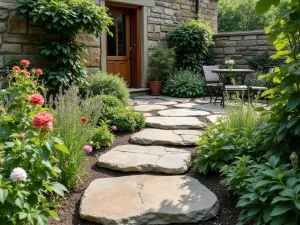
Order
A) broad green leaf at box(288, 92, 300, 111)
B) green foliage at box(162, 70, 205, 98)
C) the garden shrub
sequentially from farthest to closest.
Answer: green foliage at box(162, 70, 205, 98) < broad green leaf at box(288, 92, 300, 111) < the garden shrub

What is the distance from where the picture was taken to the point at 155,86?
25.0 ft

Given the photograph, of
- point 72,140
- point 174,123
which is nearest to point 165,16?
point 174,123

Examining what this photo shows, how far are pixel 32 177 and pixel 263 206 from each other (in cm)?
128

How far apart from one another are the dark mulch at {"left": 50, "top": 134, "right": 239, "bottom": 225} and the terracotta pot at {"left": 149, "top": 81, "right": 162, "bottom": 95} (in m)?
4.59

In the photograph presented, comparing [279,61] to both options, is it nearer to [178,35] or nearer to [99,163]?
[178,35]

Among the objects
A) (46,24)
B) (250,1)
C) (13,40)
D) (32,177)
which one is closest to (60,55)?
(46,24)

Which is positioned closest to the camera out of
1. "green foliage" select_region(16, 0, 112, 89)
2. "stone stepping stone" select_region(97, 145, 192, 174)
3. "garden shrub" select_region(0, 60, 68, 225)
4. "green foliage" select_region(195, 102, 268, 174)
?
"garden shrub" select_region(0, 60, 68, 225)

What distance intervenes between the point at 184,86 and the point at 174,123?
3.08 m

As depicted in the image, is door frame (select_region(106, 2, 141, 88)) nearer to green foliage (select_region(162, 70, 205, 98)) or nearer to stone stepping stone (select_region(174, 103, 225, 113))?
green foliage (select_region(162, 70, 205, 98))

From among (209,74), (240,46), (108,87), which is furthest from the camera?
(240,46)

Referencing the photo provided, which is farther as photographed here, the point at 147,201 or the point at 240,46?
the point at 240,46

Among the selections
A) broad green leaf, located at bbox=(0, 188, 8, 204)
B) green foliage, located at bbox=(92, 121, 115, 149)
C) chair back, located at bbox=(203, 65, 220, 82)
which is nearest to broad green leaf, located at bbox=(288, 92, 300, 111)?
broad green leaf, located at bbox=(0, 188, 8, 204)

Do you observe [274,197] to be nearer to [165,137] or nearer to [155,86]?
[165,137]

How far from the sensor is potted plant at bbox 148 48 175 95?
755 centimetres
